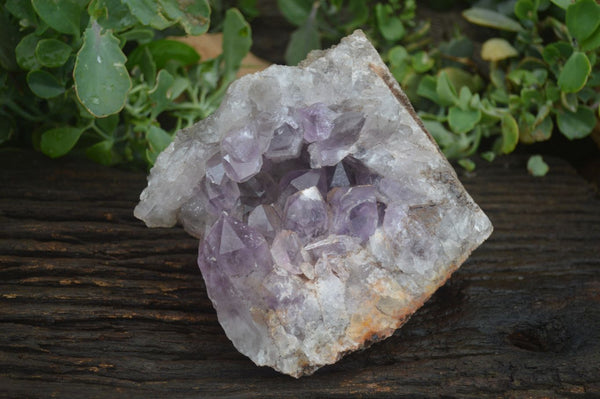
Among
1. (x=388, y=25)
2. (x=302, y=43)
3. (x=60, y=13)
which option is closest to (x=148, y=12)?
(x=60, y=13)

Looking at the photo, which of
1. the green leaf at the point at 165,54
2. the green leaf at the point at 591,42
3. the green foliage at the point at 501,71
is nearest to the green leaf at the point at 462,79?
the green foliage at the point at 501,71

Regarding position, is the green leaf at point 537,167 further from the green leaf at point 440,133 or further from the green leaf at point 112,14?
the green leaf at point 112,14

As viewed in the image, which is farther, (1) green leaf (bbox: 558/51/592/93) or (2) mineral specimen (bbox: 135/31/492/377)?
(1) green leaf (bbox: 558/51/592/93)

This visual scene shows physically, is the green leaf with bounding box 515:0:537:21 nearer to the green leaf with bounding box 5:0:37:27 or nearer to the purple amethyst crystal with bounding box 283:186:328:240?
the purple amethyst crystal with bounding box 283:186:328:240

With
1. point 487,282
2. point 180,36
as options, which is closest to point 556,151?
point 487,282

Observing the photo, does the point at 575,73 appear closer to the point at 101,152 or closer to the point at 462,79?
the point at 462,79

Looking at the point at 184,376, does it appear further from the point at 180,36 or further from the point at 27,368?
the point at 180,36

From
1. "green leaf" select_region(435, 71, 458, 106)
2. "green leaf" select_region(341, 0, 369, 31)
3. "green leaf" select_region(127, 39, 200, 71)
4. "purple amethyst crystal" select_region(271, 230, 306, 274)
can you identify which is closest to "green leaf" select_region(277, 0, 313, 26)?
"green leaf" select_region(341, 0, 369, 31)
